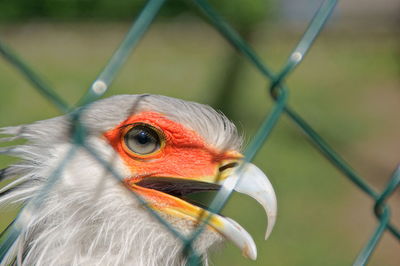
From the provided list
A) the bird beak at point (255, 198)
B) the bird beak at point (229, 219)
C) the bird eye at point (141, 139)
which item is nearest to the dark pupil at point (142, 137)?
the bird eye at point (141, 139)

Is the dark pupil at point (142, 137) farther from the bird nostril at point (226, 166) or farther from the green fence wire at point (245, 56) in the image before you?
the green fence wire at point (245, 56)

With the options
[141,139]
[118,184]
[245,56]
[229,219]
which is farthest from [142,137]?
[245,56]

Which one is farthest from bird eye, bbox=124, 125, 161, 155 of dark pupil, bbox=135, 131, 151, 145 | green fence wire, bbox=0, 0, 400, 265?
green fence wire, bbox=0, 0, 400, 265

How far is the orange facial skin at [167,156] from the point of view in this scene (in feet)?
4.64

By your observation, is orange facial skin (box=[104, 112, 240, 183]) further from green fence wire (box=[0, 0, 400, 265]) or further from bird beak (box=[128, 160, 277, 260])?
green fence wire (box=[0, 0, 400, 265])

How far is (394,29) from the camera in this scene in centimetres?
604

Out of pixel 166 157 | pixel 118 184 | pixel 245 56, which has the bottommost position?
pixel 118 184

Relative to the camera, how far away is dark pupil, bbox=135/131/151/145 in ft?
4.65

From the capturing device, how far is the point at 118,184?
54.9 inches

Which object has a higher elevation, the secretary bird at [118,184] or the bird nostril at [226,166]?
the bird nostril at [226,166]

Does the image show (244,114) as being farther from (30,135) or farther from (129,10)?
(30,135)

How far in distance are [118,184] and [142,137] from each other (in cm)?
11

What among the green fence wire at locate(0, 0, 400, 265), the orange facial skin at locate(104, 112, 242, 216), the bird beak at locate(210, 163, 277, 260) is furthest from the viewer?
the orange facial skin at locate(104, 112, 242, 216)

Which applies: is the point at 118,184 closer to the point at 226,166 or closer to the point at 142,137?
the point at 142,137
